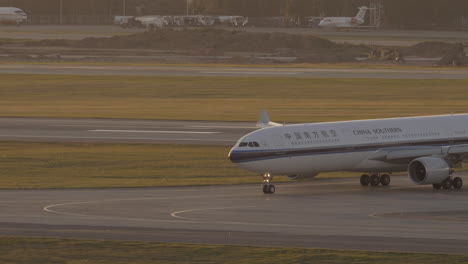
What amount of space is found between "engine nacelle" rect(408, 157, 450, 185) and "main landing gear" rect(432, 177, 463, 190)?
1.92ft

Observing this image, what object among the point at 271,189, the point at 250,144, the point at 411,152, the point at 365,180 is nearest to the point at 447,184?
the point at 411,152

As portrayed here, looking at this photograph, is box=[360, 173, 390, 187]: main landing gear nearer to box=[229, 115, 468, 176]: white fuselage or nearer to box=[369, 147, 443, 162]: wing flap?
box=[229, 115, 468, 176]: white fuselage

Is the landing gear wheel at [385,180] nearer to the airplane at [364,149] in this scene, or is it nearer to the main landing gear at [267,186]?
the airplane at [364,149]

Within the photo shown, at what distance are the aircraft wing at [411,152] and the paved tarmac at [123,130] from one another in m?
26.3

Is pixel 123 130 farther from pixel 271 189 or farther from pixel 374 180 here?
pixel 271 189

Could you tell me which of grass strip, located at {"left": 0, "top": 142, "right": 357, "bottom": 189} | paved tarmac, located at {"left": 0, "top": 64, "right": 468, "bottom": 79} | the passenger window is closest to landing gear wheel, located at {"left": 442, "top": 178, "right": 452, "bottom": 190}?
grass strip, located at {"left": 0, "top": 142, "right": 357, "bottom": 189}

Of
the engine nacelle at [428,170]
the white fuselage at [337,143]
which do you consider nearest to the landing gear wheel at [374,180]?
Result: the white fuselage at [337,143]

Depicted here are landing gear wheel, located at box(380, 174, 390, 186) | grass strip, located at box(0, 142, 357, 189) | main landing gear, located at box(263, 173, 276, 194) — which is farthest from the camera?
grass strip, located at box(0, 142, 357, 189)

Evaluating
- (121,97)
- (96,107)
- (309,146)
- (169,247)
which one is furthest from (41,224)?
(121,97)

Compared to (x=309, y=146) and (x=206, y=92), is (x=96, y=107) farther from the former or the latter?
(x=309, y=146)

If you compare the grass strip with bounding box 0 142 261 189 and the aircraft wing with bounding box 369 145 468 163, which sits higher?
the aircraft wing with bounding box 369 145 468 163

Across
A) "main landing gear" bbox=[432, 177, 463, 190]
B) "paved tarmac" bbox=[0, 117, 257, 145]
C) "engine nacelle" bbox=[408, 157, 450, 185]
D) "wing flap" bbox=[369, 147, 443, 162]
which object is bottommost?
"paved tarmac" bbox=[0, 117, 257, 145]

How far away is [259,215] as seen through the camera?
182 ft

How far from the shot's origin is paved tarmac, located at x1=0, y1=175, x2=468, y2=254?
4797 centimetres
